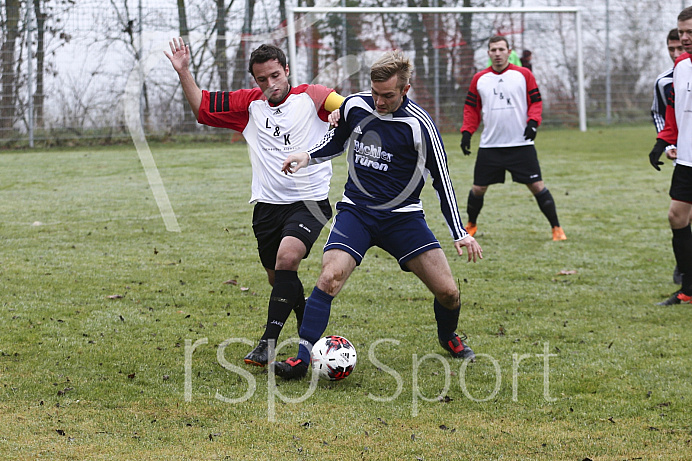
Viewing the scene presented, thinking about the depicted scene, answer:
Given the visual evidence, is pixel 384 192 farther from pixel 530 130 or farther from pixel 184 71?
pixel 530 130

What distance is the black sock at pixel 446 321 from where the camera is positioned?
496 centimetres

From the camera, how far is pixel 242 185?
12.9 m

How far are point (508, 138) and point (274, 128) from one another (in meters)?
4.64

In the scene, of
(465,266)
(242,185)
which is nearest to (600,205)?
(465,266)

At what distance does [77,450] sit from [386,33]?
626 inches

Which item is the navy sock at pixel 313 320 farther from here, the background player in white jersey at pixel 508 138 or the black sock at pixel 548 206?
the black sock at pixel 548 206

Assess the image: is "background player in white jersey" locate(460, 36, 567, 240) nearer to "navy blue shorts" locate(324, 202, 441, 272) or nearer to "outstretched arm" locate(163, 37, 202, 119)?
"navy blue shorts" locate(324, 202, 441, 272)

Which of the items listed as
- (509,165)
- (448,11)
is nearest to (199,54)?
(448,11)

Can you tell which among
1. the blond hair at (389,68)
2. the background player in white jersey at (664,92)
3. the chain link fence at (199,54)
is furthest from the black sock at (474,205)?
the chain link fence at (199,54)

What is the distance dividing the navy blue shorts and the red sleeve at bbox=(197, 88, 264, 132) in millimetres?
1115

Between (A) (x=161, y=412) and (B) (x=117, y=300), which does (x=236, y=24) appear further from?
(A) (x=161, y=412)

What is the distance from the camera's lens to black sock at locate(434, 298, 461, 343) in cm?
496

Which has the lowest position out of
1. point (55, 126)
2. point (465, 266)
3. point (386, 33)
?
point (465, 266)

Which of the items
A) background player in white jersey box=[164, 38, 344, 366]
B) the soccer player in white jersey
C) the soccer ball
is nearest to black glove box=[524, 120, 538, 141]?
the soccer player in white jersey
